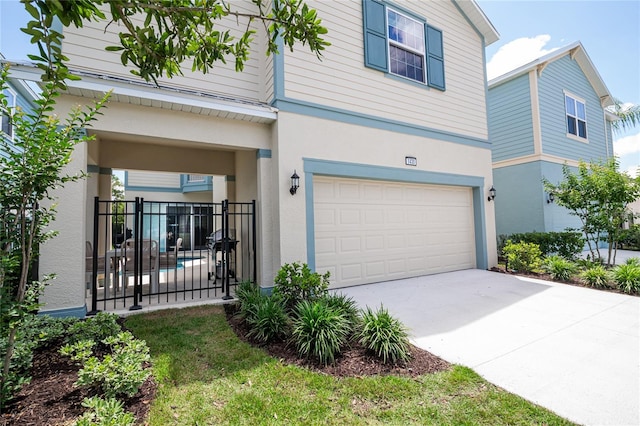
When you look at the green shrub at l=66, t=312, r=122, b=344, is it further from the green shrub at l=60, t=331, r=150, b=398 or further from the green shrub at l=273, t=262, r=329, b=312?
the green shrub at l=273, t=262, r=329, b=312

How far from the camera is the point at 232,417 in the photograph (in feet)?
7.92

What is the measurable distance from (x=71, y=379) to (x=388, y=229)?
19.9 ft

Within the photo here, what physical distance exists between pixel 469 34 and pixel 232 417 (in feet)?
35.6

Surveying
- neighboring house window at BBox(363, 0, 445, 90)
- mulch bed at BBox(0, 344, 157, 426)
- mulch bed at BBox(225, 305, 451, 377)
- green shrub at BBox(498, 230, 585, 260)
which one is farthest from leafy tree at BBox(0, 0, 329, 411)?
green shrub at BBox(498, 230, 585, 260)

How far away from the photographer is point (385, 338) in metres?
3.38

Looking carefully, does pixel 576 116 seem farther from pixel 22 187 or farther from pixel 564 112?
pixel 22 187

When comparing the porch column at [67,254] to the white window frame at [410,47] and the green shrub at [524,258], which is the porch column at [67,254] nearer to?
the white window frame at [410,47]

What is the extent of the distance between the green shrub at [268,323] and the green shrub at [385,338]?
1050mm

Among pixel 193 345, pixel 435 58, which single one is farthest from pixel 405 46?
pixel 193 345

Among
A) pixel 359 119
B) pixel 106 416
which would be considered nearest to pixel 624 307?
pixel 359 119

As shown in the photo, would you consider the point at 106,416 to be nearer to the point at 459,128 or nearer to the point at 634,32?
the point at 459,128

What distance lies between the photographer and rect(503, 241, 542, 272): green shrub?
7795 mm

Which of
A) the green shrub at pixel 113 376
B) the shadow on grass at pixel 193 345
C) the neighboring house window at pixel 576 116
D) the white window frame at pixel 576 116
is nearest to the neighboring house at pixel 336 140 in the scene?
the shadow on grass at pixel 193 345

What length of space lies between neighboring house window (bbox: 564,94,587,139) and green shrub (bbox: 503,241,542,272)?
7.48 m
